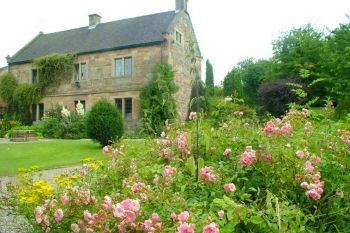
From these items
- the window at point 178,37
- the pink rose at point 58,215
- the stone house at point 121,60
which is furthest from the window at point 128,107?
the pink rose at point 58,215

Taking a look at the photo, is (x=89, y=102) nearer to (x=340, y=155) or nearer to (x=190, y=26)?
(x=190, y=26)

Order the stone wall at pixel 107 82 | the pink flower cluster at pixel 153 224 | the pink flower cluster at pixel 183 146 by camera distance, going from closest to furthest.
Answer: the pink flower cluster at pixel 153 224
the pink flower cluster at pixel 183 146
the stone wall at pixel 107 82

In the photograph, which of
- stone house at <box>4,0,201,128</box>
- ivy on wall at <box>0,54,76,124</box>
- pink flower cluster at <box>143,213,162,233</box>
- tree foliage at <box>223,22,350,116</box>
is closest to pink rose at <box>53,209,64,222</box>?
pink flower cluster at <box>143,213,162,233</box>

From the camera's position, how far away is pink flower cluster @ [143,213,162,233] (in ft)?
5.66

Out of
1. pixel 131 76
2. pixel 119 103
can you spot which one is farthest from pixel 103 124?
pixel 119 103

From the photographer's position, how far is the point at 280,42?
1614 inches

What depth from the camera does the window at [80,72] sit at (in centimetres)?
2566

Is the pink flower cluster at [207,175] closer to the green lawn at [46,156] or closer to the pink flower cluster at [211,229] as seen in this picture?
the pink flower cluster at [211,229]

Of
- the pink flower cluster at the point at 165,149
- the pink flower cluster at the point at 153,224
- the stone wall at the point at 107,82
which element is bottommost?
the pink flower cluster at the point at 153,224

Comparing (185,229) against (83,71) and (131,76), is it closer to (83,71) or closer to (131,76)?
(131,76)

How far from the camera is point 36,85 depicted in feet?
88.2

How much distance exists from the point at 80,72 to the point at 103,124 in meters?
12.6

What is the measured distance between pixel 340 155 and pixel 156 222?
66.2 inches

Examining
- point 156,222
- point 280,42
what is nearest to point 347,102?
point 156,222
